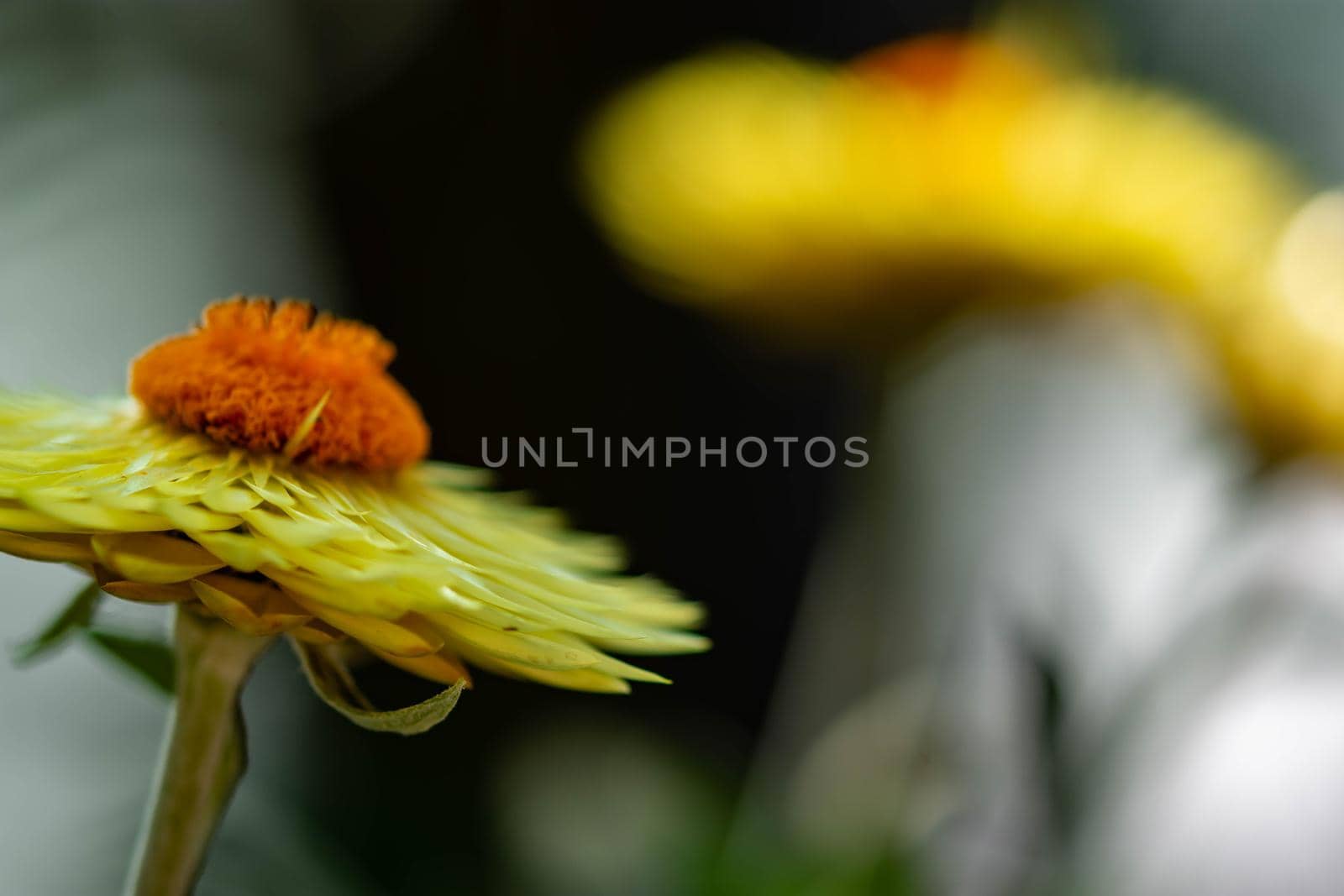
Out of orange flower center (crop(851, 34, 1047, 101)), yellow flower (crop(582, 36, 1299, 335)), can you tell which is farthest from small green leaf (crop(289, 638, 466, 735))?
orange flower center (crop(851, 34, 1047, 101))

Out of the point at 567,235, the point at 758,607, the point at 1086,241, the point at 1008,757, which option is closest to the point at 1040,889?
the point at 1008,757

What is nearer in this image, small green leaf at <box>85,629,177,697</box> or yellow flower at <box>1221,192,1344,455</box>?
small green leaf at <box>85,629,177,697</box>

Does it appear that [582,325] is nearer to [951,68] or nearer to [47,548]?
[951,68]

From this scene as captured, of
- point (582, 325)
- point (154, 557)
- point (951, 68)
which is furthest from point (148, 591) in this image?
point (582, 325)

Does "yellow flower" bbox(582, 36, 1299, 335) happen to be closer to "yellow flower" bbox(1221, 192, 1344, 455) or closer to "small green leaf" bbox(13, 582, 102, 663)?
"yellow flower" bbox(1221, 192, 1344, 455)

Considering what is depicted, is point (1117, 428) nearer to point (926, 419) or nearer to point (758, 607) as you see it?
point (926, 419)

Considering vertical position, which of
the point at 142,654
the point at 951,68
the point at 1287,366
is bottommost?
the point at 142,654
